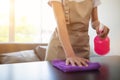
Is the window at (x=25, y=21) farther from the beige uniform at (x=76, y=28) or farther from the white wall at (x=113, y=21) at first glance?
the beige uniform at (x=76, y=28)

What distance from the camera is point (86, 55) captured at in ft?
4.24

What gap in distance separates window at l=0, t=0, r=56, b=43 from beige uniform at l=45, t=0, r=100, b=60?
1945 mm

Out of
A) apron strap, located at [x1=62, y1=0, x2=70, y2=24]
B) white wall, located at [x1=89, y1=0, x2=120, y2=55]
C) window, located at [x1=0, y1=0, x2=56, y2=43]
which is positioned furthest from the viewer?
window, located at [x1=0, y1=0, x2=56, y2=43]

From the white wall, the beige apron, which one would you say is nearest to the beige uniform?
the beige apron

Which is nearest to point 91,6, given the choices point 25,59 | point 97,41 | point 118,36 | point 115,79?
point 97,41

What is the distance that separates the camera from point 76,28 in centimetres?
126

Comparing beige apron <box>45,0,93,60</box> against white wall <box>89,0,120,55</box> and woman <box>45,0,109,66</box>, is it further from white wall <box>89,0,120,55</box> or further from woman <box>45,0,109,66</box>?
white wall <box>89,0,120,55</box>

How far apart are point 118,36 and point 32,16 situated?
152 cm

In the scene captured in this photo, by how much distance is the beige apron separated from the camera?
4.02 feet

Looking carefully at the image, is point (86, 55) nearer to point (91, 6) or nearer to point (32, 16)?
point (91, 6)

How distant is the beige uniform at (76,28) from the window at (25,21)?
6.38 ft

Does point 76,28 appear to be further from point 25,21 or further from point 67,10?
point 25,21

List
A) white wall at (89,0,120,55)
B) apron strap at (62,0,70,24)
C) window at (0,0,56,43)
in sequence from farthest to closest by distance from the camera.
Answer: window at (0,0,56,43), white wall at (89,0,120,55), apron strap at (62,0,70,24)

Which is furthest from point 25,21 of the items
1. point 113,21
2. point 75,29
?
point 75,29
